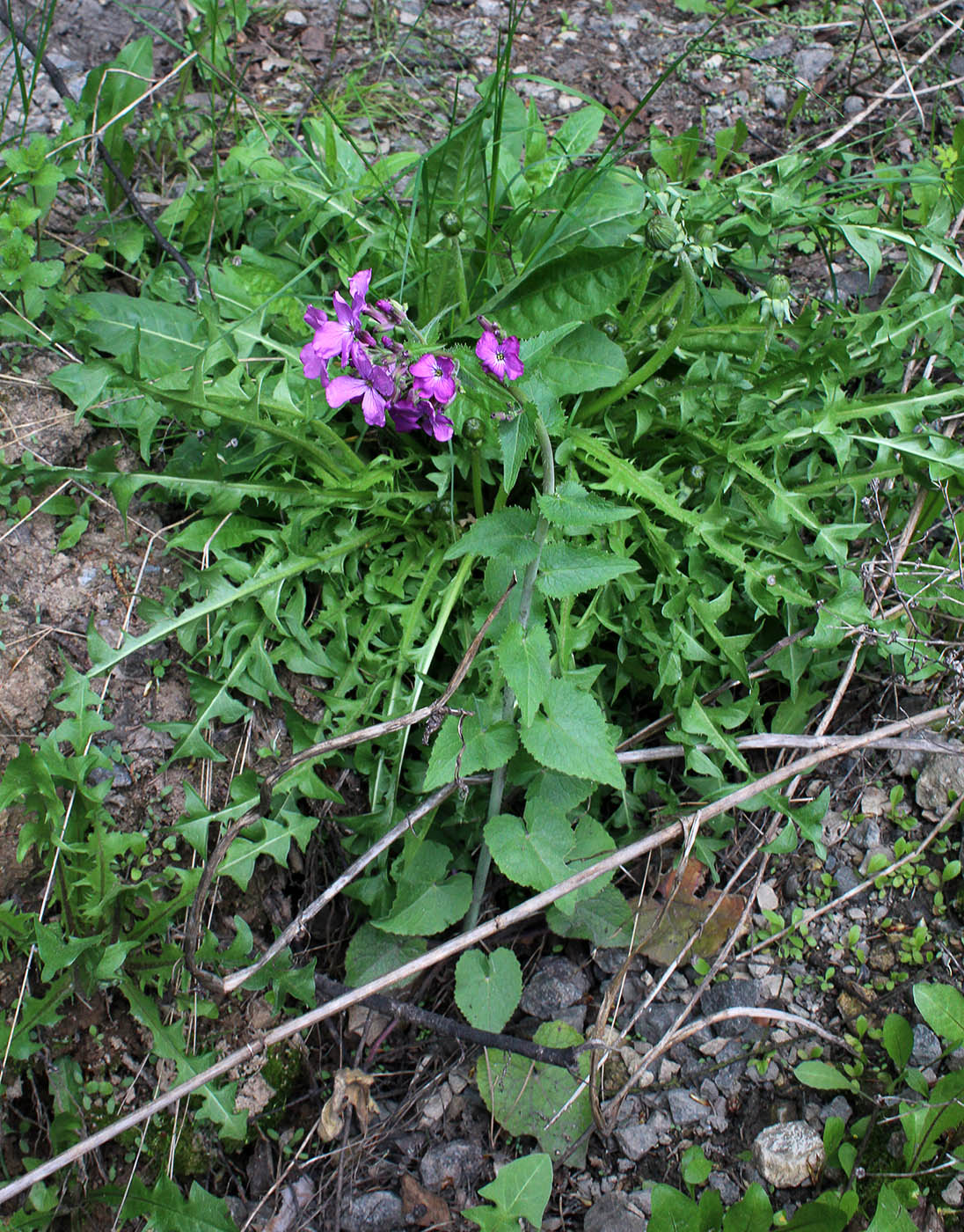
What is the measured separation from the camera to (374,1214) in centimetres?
198

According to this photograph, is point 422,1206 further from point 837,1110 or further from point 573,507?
point 573,507

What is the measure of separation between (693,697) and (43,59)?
263 centimetres

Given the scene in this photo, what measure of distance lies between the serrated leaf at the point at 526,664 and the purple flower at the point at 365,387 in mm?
693

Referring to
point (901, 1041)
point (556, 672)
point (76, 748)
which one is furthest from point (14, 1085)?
point (901, 1041)

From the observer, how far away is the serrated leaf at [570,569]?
1.74 metres

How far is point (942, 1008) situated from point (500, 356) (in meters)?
1.67

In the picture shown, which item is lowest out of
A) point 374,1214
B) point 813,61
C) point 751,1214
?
point 374,1214

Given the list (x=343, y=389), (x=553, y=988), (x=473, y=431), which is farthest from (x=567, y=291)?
(x=553, y=988)

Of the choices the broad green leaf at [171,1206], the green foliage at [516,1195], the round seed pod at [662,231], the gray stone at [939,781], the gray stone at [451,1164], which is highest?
the round seed pod at [662,231]

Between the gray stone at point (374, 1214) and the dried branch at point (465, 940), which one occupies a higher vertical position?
the dried branch at point (465, 940)

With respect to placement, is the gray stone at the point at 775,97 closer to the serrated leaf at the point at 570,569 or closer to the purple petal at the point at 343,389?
the purple petal at the point at 343,389

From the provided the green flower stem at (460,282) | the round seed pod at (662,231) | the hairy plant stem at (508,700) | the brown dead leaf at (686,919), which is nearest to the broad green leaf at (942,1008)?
the brown dead leaf at (686,919)

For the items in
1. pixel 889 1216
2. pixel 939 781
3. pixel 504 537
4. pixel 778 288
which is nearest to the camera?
pixel 889 1216

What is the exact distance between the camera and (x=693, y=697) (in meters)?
2.24
